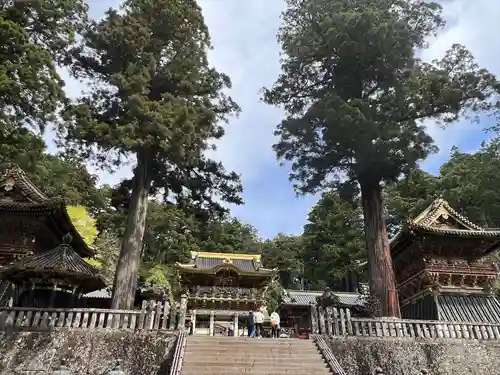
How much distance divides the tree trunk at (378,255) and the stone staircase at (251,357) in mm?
4407

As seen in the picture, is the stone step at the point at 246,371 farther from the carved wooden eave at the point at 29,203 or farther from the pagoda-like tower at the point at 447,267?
the pagoda-like tower at the point at 447,267

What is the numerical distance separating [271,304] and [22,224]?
18.9m

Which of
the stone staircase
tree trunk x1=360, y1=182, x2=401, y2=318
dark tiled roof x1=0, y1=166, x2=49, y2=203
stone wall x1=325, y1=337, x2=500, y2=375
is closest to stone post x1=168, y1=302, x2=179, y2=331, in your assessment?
the stone staircase

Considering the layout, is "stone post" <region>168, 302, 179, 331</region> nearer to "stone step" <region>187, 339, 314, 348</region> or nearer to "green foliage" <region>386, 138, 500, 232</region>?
"stone step" <region>187, 339, 314, 348</region>

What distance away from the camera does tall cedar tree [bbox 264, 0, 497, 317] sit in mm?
15578

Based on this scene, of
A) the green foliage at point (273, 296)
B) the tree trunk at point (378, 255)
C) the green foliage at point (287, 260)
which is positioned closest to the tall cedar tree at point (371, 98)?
the tree trunk at point (378, 255)

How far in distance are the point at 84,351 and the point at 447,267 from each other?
52.4 ft

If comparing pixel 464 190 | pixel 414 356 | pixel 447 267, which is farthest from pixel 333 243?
pixel 414 356

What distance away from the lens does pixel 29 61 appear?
13.0 meters

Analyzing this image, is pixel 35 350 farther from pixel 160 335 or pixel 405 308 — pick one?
pixel 405 308

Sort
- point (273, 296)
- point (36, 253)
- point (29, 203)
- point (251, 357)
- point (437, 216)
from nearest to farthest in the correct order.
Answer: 1. point (251, 357)
2. point (29, 203)
3. point (36, 253)
4. point (437, 216)
5. point (273, 296)

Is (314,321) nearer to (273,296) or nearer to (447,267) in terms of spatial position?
(447,267)

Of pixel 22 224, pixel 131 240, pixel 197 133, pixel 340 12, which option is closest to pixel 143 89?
pixel 197 133

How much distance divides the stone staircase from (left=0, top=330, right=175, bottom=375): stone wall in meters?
1.04
